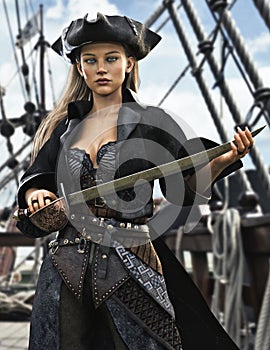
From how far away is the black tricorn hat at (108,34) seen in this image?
122cm

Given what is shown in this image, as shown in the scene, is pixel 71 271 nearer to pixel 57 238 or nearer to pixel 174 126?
pixel 57 238

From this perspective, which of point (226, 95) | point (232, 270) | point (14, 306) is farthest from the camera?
point (14, 306)

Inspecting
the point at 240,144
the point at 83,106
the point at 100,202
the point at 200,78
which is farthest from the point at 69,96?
the point at 200,78

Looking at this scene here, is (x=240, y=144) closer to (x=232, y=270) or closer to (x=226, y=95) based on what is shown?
(x=232, y=270)

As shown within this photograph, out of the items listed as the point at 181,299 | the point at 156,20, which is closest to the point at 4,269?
the point at 156,20

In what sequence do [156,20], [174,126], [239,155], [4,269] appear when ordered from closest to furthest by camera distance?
[239,155] → [174,126] → [156,20] → [4,269]

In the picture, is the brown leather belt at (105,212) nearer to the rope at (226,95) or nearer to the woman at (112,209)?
the woman at (112,209)

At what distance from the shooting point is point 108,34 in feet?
4.00

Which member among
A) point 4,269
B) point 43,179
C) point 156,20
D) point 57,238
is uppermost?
point 156,20

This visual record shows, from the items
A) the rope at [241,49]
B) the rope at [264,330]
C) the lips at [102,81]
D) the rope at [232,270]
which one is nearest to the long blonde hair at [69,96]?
the lips at [102,81]

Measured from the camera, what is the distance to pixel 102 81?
125 centimetres

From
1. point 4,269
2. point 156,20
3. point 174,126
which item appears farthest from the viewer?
point 4,269

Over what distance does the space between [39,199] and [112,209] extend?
161 millimetres

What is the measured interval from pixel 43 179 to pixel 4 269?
16836 millimetres
